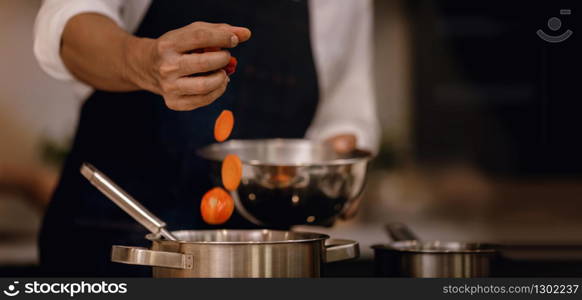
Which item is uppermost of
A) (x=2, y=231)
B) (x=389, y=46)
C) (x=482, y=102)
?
(x=389, y=46)

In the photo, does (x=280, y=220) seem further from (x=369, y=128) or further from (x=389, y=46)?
(x=389, y=46)

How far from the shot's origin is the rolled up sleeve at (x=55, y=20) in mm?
914

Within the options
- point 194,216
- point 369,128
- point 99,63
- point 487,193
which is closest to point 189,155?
point 194,216

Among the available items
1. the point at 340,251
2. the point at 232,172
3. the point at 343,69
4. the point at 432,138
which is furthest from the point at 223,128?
the point at 432,138

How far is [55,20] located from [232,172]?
250 mm

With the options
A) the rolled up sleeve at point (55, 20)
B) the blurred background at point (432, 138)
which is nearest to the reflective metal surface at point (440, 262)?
the rolled up sleeve at point (55, 20)

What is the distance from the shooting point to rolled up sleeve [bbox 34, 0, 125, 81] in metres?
0.91

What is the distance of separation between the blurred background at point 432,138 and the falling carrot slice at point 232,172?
710mm

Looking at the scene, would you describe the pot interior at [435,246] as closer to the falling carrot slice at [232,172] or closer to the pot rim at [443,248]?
the pot rim at [443,248]

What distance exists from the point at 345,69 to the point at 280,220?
15.7 inches

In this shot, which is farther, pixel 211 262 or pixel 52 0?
pixel 52 0

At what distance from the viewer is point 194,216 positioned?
3.47 ft

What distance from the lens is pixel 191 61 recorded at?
0.72 m

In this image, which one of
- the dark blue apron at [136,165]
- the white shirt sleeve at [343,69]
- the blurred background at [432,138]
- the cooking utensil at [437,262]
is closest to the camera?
the cooking utensil at [437,262]
